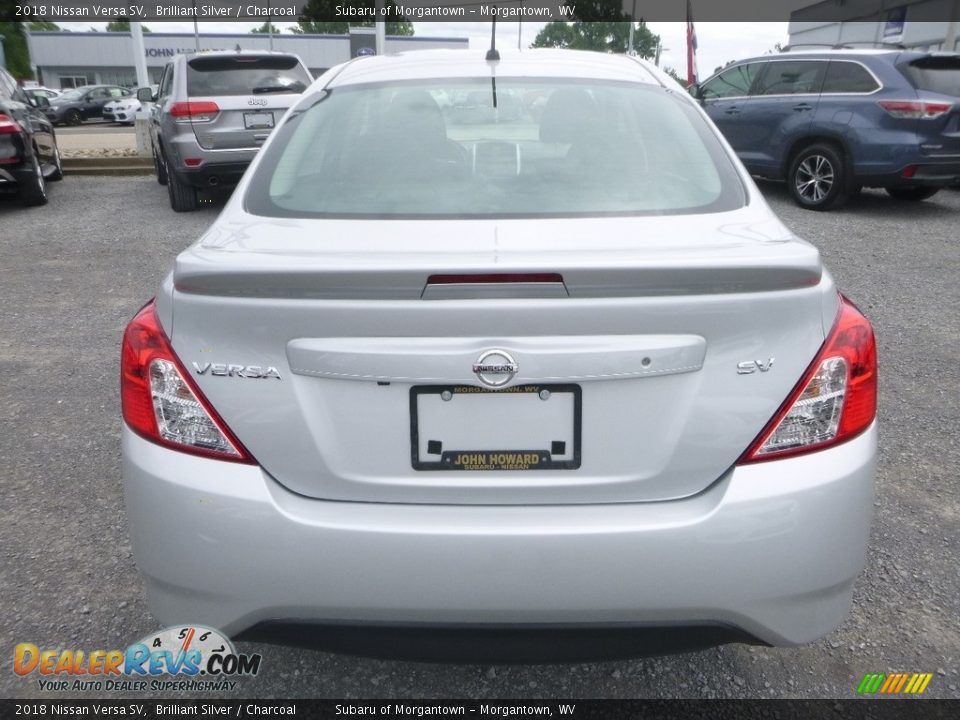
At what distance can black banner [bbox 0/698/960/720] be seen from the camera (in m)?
2.19

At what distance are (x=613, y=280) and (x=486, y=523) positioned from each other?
1.82 feet

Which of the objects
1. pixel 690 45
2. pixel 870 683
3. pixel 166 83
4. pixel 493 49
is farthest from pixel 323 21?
pixel 870 683

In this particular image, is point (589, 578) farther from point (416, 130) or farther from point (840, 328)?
point (416, 130)

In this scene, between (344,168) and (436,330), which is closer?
(436,330)

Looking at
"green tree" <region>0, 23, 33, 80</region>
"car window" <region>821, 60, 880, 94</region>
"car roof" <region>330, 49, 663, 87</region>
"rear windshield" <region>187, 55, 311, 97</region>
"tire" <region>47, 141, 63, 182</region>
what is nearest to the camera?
"car roof" <region>330, 49, 663, 87</region>

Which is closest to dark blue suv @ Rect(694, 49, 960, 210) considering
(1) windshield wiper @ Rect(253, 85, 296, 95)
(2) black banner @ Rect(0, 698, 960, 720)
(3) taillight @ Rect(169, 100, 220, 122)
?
(1) windshield wiper @ Rect(253, 85, 296, 95)

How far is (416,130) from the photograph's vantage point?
2582 mm

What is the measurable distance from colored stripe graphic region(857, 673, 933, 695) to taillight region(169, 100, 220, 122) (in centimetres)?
832

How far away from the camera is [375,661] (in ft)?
7.87

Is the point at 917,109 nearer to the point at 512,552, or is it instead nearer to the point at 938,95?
the point at 938,95

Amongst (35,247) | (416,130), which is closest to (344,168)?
(416,130)

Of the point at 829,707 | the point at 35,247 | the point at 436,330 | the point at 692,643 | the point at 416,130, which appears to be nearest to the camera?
the point at 436,330

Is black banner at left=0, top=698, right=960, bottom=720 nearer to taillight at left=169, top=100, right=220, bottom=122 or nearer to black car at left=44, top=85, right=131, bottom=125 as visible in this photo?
taillight at left=169, top=100, right=220, bottom=122

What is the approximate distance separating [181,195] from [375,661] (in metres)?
8.15
